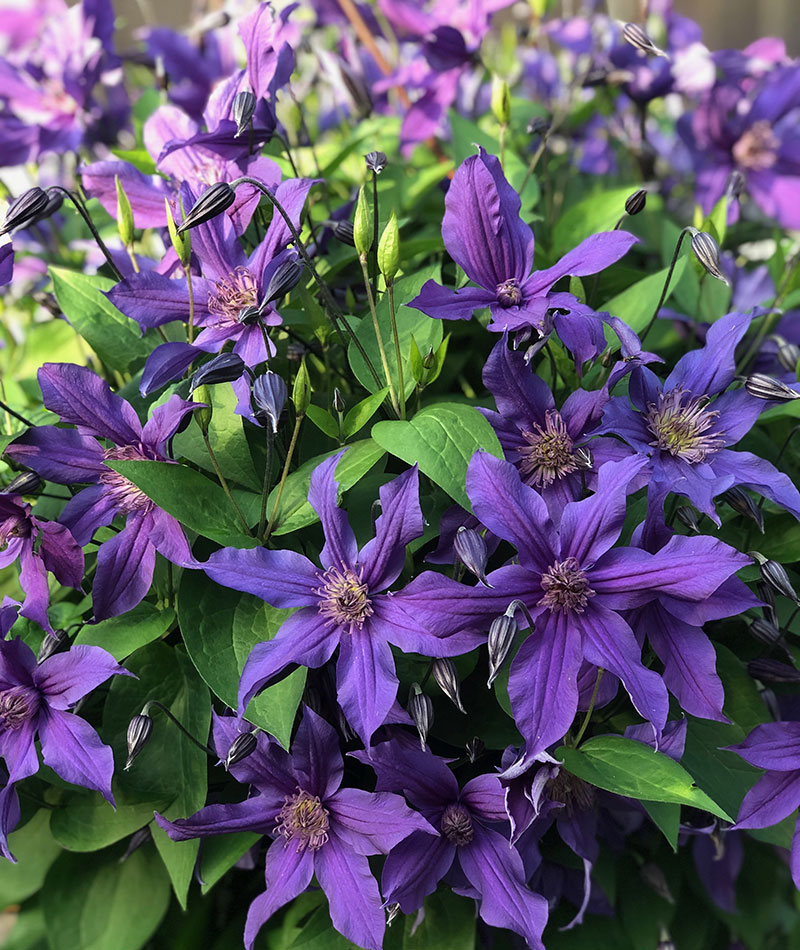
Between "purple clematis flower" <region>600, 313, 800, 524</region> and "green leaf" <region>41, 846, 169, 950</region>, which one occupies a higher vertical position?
"purple clematis flower" <region>600, 313, 800, 524</region>

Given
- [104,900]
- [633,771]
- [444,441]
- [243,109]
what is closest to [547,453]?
[444,441]

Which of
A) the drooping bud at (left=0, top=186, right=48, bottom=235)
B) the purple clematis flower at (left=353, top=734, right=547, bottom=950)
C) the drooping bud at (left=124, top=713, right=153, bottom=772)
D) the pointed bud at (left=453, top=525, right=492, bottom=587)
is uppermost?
the drooping bud at (left=0, top=186, right=48, bottom=235)

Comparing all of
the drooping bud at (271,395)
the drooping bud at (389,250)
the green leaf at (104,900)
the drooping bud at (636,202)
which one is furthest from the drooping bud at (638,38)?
the green leaf at (104,900)

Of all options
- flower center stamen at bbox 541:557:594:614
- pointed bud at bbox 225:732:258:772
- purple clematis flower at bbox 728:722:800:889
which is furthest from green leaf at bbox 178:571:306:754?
purple clematis flower at bbox 728:722:800:889

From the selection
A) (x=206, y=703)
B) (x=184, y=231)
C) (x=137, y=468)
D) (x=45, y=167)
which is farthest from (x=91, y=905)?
(x=45, y=167)

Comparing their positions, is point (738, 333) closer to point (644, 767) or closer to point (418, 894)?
point (644, 767)

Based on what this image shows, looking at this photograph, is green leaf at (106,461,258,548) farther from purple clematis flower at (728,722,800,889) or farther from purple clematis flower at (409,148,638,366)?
purple clematis flower at (728,722,800,889)

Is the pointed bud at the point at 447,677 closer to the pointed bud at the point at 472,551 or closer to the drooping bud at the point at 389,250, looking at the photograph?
the pointed bud at the point at 472,551
